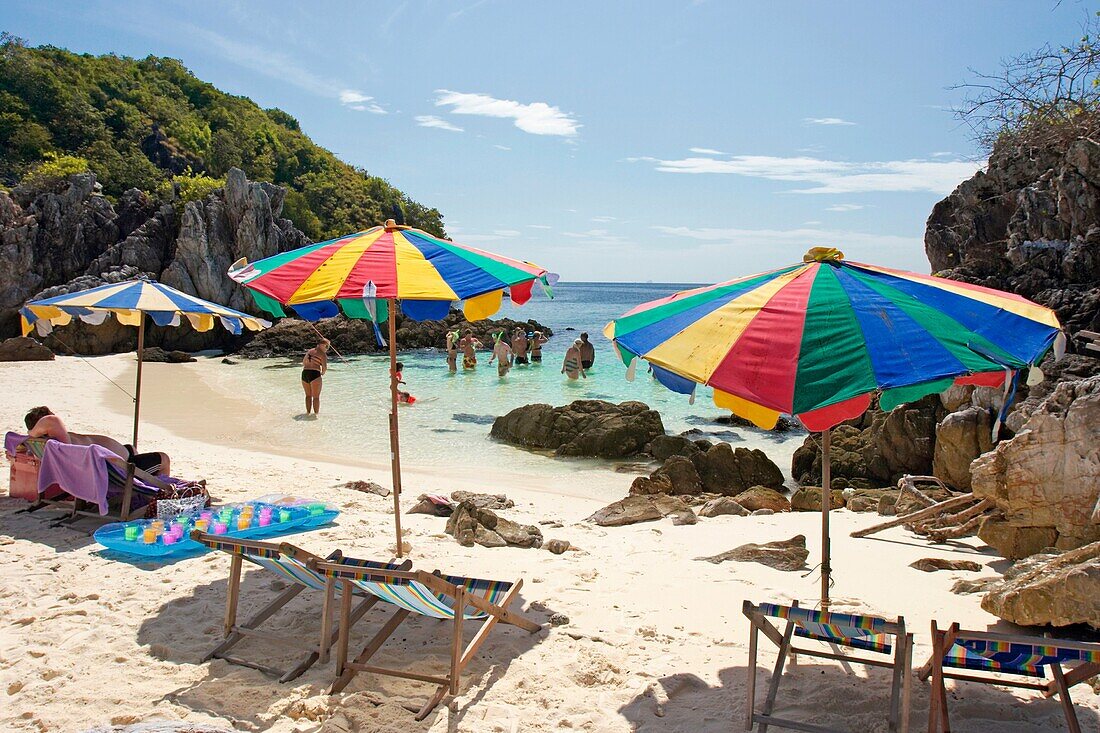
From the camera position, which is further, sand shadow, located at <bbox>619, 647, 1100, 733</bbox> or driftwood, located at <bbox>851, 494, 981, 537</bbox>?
driftwood, located at <bbox>851, 494, 981, 537</bbox>

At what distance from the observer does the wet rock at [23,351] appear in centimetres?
2125

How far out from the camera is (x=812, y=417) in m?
2.88

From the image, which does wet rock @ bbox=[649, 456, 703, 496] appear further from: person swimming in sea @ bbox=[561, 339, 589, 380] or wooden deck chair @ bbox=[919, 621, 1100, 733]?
person swimming in sea @ bbox=[561, 339, 589, 380]

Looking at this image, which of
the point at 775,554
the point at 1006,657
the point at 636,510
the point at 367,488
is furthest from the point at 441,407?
the point at 1006,657

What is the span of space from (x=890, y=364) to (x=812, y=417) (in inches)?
14.2

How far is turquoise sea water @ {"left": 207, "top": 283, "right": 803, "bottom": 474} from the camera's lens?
12641 mm

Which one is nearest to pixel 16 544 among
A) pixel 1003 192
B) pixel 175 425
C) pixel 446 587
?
pixel 446 587

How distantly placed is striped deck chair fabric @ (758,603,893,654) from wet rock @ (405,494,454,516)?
4.48 meters

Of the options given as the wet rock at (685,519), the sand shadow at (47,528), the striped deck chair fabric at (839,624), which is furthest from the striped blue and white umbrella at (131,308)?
the striped deck chair fabric at (839,624)

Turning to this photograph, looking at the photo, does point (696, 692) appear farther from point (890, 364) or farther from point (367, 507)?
point (367, 507)

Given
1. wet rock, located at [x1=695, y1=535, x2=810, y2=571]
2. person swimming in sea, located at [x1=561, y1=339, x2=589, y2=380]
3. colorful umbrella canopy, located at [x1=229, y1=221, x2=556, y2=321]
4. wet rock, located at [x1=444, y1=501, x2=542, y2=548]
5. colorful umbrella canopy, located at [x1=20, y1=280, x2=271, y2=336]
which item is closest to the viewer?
colorful umbrella canopy, located at [x1=229, y1=221, x2=556, y2=321]

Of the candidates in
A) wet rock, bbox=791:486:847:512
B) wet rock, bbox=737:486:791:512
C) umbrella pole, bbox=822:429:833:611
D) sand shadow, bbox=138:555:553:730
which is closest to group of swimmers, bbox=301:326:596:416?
sand shadow, bbox=138:555:553:730

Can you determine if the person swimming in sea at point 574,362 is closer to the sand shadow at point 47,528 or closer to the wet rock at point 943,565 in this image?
the sand shadow at point 47,528

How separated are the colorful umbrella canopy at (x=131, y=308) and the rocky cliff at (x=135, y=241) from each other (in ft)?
75.7
